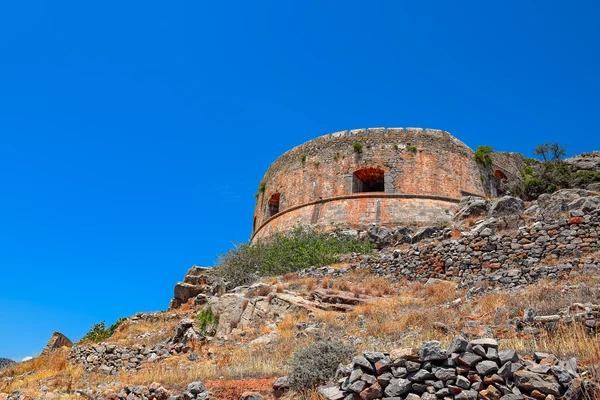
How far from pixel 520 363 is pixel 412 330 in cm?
286

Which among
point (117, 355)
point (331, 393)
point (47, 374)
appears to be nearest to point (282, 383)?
point (331, 393)

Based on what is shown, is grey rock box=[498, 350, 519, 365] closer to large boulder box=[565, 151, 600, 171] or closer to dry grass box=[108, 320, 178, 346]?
dry grass box=[108, 320, 178, 346]

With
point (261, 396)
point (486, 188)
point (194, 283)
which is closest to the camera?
point (261, 396)

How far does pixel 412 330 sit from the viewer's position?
6.47m

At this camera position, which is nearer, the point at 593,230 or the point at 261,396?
the point at 261,396

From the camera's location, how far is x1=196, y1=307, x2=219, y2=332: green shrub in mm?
9827

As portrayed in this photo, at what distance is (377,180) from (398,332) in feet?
43.4

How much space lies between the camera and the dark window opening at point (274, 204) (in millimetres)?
21231

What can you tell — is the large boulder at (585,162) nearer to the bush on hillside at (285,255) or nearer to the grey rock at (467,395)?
the bush on hillside at (285,255)

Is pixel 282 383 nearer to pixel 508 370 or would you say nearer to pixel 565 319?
pixel 508 370

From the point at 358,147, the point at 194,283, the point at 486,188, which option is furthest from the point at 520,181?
the point at 194,283

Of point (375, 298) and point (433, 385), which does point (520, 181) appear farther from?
point (433, 385)

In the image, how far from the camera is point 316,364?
16.1 ft

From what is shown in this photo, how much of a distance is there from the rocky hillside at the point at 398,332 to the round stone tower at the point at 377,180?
306cm
